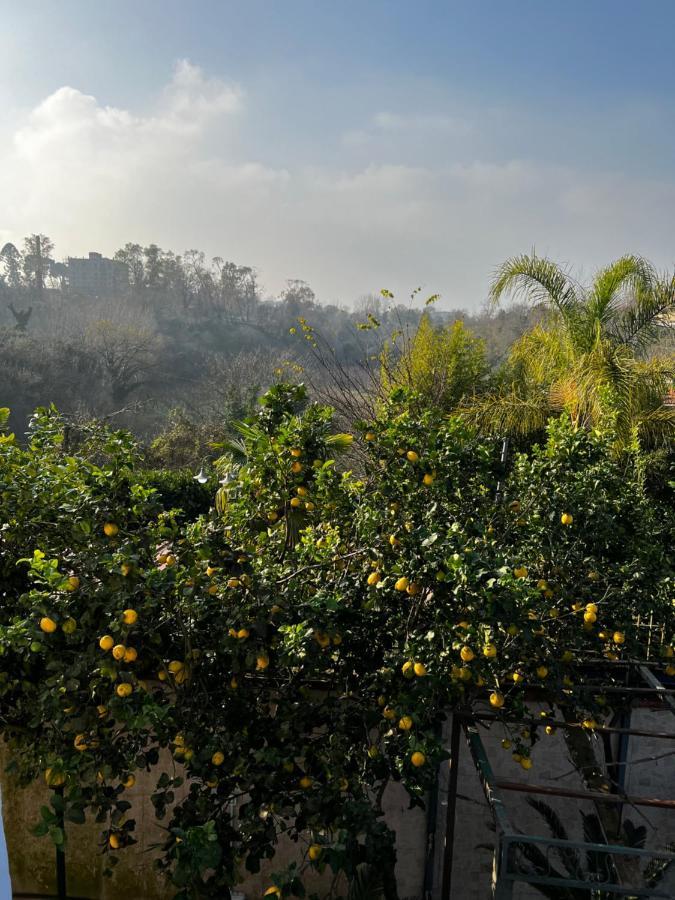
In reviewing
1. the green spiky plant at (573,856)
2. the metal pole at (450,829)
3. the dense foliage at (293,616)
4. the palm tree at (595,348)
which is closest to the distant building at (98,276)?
the palm tree at (595,348)

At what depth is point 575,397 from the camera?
858cm

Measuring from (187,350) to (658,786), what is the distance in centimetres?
3464

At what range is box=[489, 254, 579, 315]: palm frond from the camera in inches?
Result: 360

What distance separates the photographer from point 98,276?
47.2 meters

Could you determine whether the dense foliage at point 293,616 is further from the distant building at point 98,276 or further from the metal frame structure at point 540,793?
the distant building at point 98,276

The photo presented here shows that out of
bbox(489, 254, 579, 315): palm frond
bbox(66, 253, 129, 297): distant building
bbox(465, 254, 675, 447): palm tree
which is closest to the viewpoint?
bbox(465, 254, 675, 447): palm tree

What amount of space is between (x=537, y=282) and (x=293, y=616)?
7857 mm

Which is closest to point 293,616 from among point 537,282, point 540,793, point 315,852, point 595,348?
point 315,852

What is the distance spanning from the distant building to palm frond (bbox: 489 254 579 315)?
3923 cm

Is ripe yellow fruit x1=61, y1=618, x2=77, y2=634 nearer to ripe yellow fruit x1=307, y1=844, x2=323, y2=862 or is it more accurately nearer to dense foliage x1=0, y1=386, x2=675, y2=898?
dense foliage x1=0, y1=386, x2=675, y2=898

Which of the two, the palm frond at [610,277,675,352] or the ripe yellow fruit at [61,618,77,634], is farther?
the palm frond at [610,277,675,352]

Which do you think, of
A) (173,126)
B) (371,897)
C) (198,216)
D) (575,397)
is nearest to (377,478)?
(371,897)

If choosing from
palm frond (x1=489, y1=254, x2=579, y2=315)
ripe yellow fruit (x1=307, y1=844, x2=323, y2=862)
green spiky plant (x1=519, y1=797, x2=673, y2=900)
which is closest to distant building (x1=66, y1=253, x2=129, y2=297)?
palm frond (x1=489, y1=254, x2=579, y2=315)

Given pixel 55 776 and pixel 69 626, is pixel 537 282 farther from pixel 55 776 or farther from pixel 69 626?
pixel 55 776
